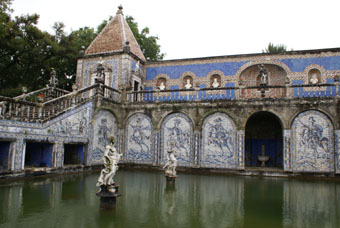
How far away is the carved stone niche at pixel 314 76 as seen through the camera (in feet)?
58.2

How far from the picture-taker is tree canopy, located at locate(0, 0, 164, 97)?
69.8ft

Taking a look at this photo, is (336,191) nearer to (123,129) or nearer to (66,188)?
(66,188)

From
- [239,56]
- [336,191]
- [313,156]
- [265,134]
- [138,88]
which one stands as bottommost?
[336,191]

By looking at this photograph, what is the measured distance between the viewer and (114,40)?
20.6 metres

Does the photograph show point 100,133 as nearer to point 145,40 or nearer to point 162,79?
point 162,79

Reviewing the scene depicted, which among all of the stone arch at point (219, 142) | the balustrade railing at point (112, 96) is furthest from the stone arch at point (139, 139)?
the stone arch at point (219, 142)

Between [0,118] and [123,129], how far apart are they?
26.7 ft

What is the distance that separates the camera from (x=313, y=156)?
14.2 meters

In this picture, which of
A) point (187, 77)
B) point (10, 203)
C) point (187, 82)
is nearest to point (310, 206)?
point (10, 203)

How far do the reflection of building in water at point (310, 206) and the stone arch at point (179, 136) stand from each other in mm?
6279

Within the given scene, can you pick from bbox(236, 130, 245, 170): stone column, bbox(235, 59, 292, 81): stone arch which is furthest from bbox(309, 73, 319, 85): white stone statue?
bbox(236, 130, 245, 170): stone column

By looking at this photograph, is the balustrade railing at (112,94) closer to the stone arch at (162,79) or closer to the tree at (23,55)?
the stone arch at (162,79)

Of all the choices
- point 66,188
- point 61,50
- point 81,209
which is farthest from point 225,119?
point 61,50

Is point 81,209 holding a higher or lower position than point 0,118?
lower
